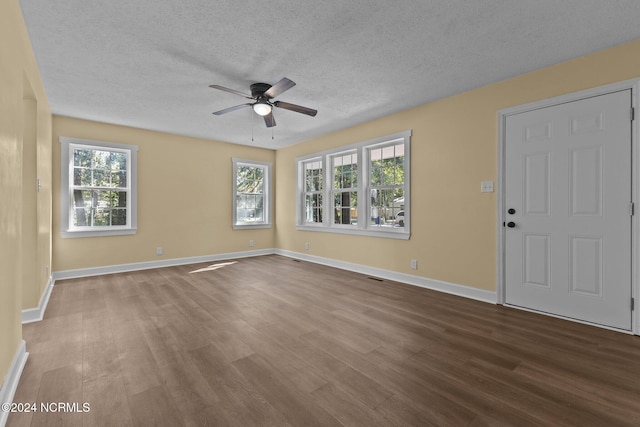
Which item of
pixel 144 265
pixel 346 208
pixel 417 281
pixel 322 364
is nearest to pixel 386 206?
pixel 346 208

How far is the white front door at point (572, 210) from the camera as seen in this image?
8.70 feet

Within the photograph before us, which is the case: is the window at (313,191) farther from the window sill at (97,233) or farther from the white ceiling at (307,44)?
the window sill at (97,233)

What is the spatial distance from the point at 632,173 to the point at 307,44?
125 inches

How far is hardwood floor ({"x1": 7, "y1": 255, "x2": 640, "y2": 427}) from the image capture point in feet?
5.24

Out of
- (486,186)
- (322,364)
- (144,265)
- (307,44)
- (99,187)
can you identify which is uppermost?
(307,44)

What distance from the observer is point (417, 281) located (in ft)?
13.9

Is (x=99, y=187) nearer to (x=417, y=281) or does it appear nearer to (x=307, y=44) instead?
(x=307, y=44)

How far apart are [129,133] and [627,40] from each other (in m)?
6.72

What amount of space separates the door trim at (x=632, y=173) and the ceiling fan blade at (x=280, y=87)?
98.8 inches

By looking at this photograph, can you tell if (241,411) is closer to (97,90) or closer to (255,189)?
(97,90)

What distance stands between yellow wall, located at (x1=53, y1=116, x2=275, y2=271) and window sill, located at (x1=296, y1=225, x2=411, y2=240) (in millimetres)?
1549

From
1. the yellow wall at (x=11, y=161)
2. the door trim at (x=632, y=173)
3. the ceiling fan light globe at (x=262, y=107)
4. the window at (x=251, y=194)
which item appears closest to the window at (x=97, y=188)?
the window at (x=251, y=194)

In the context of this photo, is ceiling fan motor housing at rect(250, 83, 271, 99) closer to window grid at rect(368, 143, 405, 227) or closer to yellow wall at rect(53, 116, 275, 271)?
window grid at rect(368, 143, 405, 227)

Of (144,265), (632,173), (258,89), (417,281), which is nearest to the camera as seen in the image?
(632,173)
